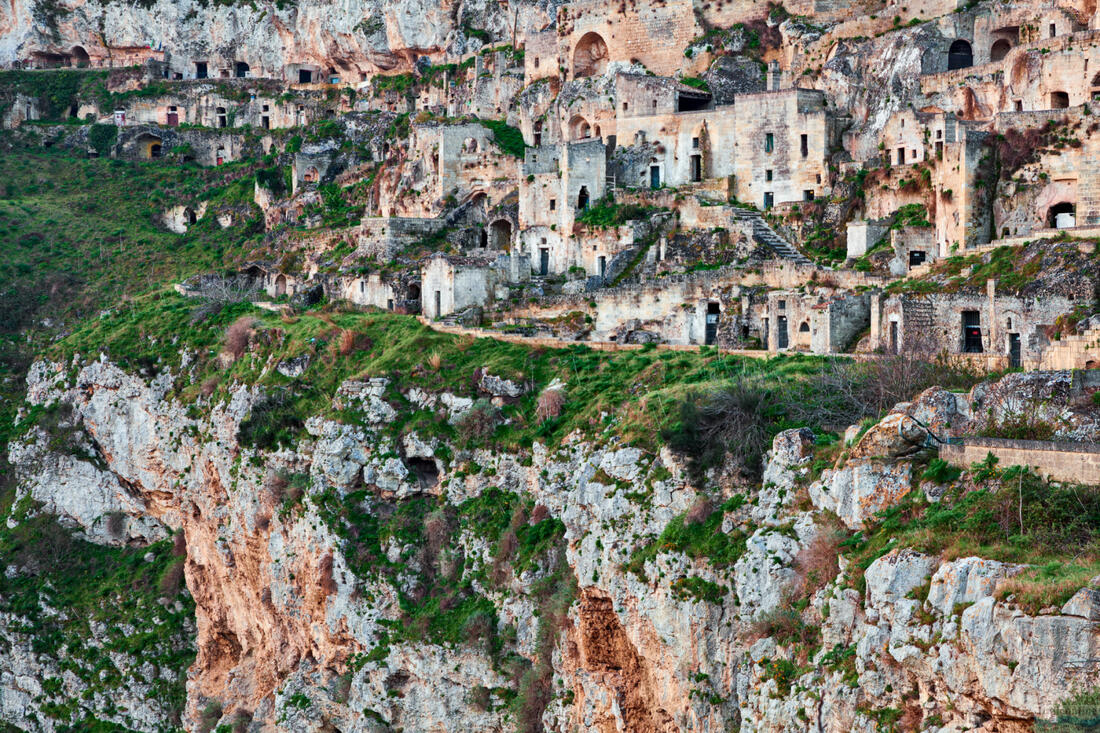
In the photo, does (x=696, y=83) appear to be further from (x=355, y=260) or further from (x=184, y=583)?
(x=184, y=583)

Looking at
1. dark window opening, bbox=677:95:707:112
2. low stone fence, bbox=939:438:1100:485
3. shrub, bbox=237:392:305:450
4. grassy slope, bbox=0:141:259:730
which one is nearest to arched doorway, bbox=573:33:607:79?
dark window opening, bbox=677:95:707:112

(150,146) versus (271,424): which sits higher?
(150,146)

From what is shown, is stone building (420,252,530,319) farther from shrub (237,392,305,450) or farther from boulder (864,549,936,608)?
boulder (864,549,936,608)

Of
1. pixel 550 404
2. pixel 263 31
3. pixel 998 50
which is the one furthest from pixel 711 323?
pixel 263 31

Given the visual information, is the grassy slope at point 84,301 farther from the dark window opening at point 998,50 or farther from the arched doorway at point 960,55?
the dark window opening at point 998,50

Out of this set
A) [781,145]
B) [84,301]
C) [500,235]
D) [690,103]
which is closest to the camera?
[781,145]

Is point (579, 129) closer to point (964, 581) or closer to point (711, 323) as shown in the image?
point (711, 323)
